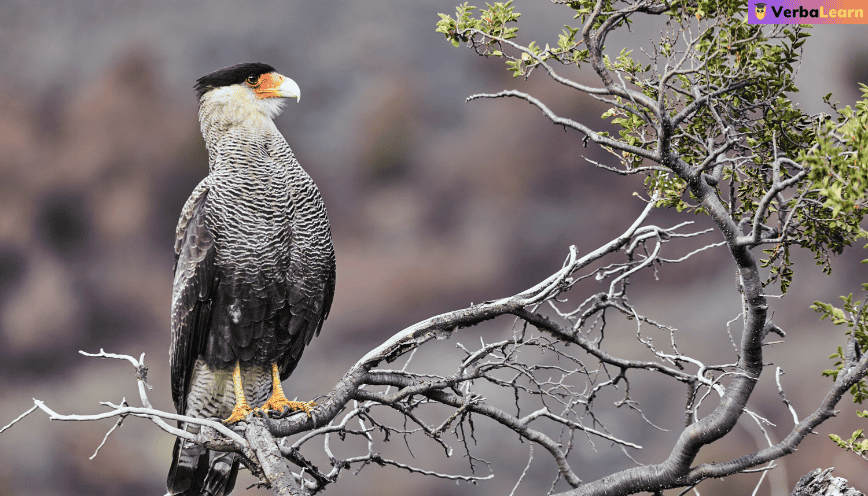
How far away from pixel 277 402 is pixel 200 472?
593 millimetres

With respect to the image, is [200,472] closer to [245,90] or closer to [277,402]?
[277,402]

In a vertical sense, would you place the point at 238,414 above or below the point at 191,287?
below

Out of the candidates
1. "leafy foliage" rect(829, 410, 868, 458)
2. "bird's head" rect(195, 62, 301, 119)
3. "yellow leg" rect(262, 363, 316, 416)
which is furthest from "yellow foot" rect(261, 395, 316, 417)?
"leafy foliage" rect(829, 410, 868, 458)

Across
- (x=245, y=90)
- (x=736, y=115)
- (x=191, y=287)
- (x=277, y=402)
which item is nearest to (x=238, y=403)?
(x=277, y=402)

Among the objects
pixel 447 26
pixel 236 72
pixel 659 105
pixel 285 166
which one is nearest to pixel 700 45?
pixel 659 105

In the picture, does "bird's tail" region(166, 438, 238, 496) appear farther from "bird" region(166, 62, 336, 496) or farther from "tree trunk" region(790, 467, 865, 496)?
"tree trunk" region(790, 467, 865, 496)


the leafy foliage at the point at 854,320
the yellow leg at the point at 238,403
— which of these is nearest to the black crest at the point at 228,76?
the yellow leg at the point at 238,403

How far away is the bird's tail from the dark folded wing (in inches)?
13.9

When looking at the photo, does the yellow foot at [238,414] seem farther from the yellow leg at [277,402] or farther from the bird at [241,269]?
the yellow leg at [277,402]

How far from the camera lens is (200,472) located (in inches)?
141

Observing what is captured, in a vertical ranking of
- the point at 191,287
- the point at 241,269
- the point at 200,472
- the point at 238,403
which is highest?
the point at 241,269

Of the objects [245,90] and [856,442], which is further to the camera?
[245,90]

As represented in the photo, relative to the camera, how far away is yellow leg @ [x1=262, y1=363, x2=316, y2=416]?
3.38 meters

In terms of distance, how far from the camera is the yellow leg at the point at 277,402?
133 inches
